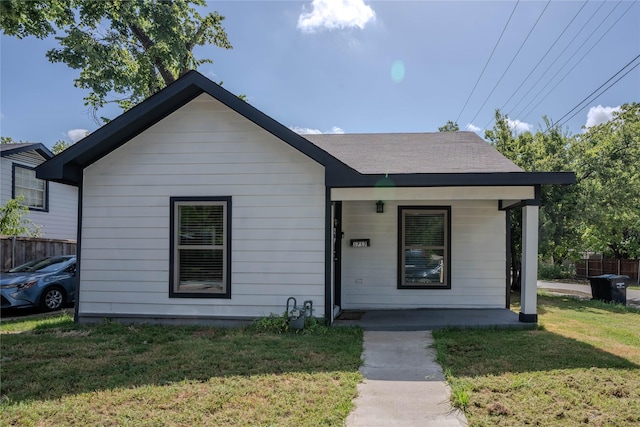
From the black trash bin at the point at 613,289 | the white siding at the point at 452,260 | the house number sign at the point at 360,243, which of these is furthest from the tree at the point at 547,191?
the house number sign at the point at 360,243

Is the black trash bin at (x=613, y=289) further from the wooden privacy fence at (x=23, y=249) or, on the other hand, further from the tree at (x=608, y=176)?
the wooden privacy fence at (x=23, y=249)

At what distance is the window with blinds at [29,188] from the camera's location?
45.0 ft

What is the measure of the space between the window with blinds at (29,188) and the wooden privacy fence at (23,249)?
2791 millimetres

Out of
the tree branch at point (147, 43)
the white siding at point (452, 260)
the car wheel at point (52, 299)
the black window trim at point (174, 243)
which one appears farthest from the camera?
the tree branch at point (147, 43)

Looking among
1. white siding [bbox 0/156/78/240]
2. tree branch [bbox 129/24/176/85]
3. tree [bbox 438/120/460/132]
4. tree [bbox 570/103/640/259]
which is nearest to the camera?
tree [bbox 570/103/640/259]

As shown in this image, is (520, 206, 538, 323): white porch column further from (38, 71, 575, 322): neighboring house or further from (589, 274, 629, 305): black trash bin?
(589, 274, 629, 305): black trash bin

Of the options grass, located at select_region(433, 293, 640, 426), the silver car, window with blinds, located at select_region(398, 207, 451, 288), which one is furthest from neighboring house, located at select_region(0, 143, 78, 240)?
grass, located at select_region(433, 293, 640, 426)

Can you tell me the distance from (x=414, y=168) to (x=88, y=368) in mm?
5445

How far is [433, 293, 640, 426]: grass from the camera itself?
3568 millimetres

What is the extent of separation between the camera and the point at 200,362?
4949 mm

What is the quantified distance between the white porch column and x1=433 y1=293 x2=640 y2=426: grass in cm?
40

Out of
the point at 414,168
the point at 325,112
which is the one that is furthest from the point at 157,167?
the point at 325,112

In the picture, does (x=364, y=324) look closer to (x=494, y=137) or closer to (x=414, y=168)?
(x=414, y=168)

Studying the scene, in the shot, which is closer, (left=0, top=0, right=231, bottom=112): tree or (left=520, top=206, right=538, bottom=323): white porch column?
(left=520, top=206, right=538, bottom=323): white porch column
